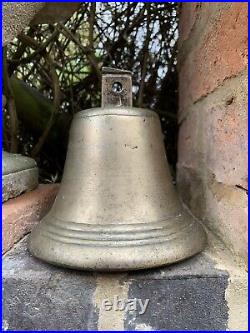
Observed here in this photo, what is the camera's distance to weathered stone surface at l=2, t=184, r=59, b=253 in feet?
2.12

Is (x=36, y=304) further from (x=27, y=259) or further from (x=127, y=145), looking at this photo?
(x=127, y=145)

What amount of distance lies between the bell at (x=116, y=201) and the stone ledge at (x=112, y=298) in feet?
0.12

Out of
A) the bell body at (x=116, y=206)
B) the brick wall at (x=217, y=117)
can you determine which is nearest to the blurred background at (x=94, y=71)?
the brick wall at (x=217, y=117)

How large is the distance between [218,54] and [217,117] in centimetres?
12

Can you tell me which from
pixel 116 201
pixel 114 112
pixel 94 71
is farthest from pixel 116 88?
pixel 94 71

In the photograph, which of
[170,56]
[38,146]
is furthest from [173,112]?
[38,146]

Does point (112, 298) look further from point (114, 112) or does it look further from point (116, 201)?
point (114, 112)

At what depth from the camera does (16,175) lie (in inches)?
27.5

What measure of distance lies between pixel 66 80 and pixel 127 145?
70 cm

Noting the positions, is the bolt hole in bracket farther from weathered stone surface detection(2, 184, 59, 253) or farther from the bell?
weathered stone surface detection(2, 184, 59, 253)

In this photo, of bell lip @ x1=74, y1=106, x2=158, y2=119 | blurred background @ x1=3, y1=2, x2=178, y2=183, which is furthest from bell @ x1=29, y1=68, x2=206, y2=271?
blurred background @ x1=3, y1=2, x2=178, y2=183

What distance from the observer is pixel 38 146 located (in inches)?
42.2

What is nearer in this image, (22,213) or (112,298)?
(112,298)

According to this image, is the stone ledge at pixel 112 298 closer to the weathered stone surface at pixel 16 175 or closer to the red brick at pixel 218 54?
the weathered stone surface at pixel 16 175
